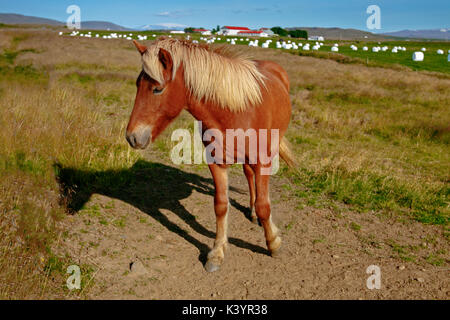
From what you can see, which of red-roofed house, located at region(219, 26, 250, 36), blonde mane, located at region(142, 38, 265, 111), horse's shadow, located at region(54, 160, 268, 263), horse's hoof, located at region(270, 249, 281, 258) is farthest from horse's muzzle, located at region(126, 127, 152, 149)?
red-roofed house, located at region(219, 26, 250, 36)

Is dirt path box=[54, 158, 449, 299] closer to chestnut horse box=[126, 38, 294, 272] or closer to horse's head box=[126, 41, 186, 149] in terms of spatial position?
chestnut horse box=[126, 38, 294, 272]

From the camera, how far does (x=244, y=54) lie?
3.70m

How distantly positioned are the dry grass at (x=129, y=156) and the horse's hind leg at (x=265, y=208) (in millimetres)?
1615

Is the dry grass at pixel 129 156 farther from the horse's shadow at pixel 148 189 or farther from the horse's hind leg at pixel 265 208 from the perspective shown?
the horse's hind leg at pixel 265 208

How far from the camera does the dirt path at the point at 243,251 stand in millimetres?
3270

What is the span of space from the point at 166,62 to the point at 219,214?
191cm

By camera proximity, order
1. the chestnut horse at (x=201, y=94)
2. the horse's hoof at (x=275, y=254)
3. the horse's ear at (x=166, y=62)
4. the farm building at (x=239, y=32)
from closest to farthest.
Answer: the horse's ear at (x=166, y=62) < the chestnut horse at (x=201, y=94) < the horse's hoof at (x=275, y=254) < the farm building at (x=239, y=32)

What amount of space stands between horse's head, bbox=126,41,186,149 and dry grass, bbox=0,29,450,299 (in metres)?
1.63

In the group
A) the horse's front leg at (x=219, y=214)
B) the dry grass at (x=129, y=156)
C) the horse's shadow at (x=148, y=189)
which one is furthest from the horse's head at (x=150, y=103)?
the horse's shadow at (x=148, y=189)

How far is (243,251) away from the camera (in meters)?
4.05

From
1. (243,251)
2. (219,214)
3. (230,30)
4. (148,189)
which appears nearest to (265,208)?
(219,214)

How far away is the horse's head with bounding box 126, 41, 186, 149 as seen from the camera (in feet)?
9.60

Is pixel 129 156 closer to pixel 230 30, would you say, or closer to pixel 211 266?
pixel 211 266

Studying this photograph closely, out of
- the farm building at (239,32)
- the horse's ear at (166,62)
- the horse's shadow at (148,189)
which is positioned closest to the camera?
the horse's ear at (166,62)
